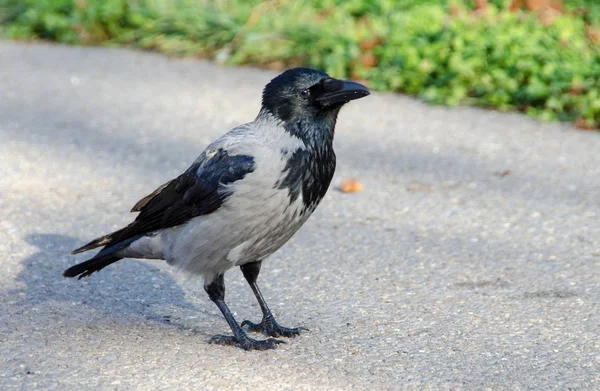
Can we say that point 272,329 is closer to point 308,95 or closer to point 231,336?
point 231,336

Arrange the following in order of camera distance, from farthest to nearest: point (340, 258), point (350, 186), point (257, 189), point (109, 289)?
point (350, 186)
point (340, 258)
point (109, 289)
point (257, 189)

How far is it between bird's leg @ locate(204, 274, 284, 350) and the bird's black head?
0.77 meters

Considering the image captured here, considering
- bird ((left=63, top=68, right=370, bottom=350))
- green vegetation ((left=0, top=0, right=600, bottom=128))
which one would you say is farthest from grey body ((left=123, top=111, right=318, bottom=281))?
green vegetation ((left=0, top=0, right=600, bottom=128))

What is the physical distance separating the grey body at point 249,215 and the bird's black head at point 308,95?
2.7 inches

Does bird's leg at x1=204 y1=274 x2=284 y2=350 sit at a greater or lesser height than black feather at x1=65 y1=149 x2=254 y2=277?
lesser

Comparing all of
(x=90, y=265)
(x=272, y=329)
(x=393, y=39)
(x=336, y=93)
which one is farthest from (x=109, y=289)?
(x=393, y=39)

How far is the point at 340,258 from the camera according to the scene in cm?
536

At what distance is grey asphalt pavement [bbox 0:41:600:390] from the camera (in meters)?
3.92

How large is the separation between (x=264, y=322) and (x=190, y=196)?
649mm

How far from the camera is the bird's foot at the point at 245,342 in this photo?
162 inches

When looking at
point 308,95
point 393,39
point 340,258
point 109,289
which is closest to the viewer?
point 308,95

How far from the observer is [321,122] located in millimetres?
4102

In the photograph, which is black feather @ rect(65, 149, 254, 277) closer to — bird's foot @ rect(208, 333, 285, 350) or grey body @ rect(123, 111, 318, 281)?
grey body @ rect(123, 111, 318, 281)

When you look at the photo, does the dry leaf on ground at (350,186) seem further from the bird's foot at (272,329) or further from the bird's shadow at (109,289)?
the bird's foot at (272,329)
